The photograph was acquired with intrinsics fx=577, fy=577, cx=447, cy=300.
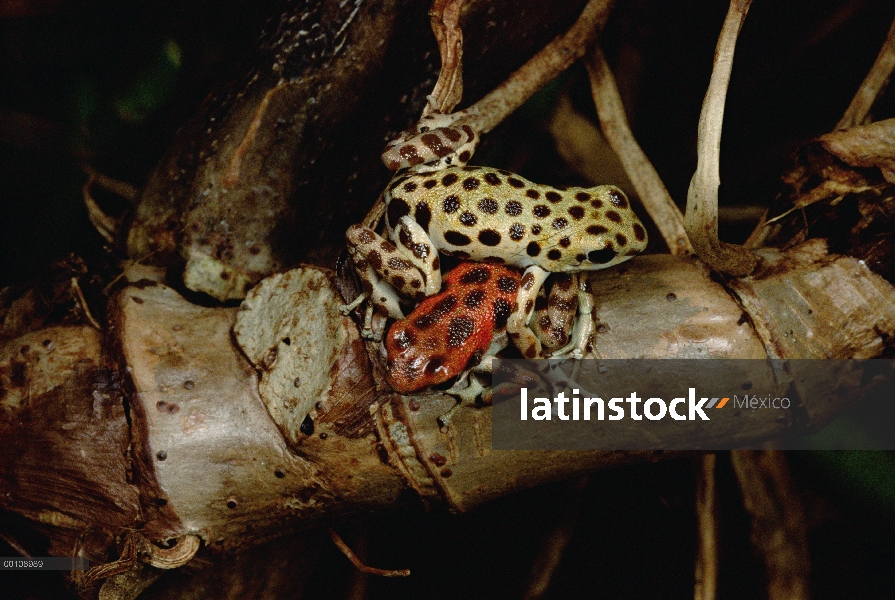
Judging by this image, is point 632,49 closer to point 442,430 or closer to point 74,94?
point 442,430

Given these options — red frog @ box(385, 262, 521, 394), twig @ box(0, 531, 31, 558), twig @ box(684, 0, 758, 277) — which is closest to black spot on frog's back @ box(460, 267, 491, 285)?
red frog @ box(385, 262, 521, 394)

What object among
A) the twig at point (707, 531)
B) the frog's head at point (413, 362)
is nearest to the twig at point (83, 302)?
the frog's head at point (413, 362)

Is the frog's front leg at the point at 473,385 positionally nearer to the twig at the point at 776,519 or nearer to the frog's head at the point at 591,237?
the frog's head at the point at 591,237

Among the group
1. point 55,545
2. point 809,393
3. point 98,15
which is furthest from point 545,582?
point 98,15

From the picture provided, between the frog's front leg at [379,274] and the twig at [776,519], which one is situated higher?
the frog's front leg at [379,274]

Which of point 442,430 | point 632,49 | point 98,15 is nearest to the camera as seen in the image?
point 442,430

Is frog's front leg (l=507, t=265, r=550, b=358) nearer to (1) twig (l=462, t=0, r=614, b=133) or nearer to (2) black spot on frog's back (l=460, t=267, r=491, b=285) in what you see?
(2) black spot on frog's back (l=460, t=267, r=491, b=285)
